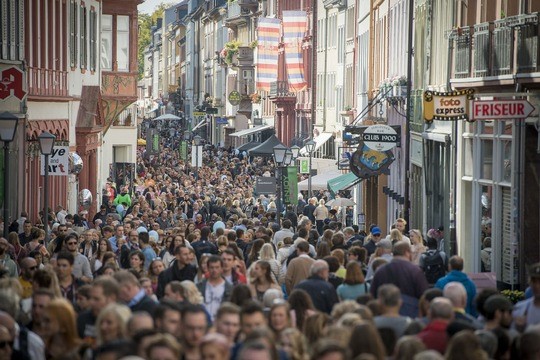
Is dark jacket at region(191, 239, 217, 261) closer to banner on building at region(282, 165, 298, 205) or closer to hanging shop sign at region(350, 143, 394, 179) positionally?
hanging shop sign at region(350, 143, 394, 179)

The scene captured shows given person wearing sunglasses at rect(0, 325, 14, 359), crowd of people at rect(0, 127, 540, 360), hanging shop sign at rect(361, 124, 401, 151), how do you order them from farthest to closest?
hanging shop sign at rect(361, 124, 401, 151)
person wearing sunglasses at rect(0, 325, 14, 359)
crowd of people at rect(0, 127, 540, 360)

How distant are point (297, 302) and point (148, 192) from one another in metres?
38.3

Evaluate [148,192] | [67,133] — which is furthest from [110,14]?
[67,133]

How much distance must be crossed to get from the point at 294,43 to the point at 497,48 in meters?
44.3

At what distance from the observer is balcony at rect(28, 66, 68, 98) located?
39250mm

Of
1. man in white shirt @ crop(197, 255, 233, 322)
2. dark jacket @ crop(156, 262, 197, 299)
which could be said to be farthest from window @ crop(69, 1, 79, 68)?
man in white shirt @ crop(197, 255, 233, 322)

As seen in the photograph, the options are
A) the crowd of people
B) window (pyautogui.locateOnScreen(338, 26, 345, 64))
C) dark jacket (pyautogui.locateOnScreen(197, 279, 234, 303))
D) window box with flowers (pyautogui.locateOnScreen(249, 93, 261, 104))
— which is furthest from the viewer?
window box with flowers (pyautogui.locateOnScreen(249, 93, 261, 104))

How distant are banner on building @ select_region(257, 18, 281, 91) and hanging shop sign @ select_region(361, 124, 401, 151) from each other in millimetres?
36486

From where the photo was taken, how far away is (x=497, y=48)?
2619cm

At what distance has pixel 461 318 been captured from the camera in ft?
43.7

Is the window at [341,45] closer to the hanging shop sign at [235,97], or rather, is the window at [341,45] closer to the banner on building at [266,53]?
the banner on building at [266,53]

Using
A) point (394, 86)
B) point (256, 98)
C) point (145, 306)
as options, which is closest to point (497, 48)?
point (145, 306)

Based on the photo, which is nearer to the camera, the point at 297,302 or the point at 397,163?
the point at 297,302

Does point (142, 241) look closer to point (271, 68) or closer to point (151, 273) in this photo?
point (151, 273)
